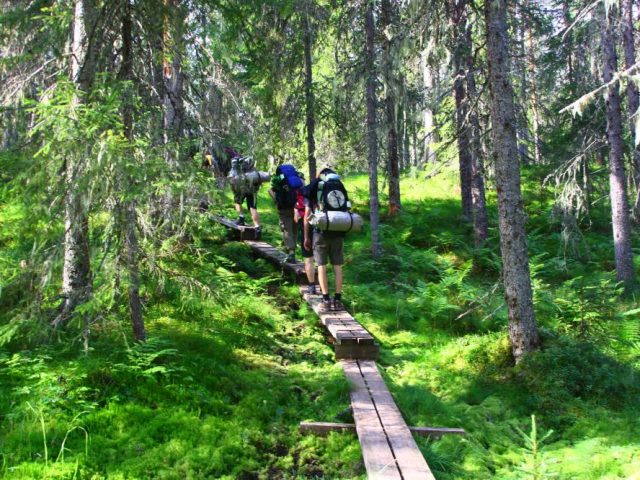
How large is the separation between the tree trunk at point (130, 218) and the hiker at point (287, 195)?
4.55 meters

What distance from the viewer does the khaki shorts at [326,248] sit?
26.9 feet

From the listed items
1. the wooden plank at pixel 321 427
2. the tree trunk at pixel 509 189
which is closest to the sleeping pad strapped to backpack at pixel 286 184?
the tree trunk at pixel 509 189

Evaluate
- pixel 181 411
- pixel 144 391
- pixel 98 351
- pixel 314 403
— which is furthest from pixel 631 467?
pixel 98 351

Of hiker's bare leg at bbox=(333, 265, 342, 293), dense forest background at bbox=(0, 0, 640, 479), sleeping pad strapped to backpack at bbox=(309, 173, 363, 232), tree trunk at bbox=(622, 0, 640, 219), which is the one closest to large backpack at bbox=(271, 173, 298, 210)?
dense forest background at bbox=(0, 0, 640, 479)

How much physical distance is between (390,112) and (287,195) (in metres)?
5.70

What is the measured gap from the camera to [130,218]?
5234 mm

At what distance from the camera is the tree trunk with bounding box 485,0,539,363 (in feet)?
22.1

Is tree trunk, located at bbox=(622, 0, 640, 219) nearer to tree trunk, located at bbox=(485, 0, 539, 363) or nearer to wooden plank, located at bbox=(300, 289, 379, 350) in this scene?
tree trunk, located at bbox=(485, 0, 539, 363)

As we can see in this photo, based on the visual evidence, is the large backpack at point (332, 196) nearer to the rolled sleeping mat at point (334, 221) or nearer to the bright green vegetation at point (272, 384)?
the rolled sleeping mat at point (334, 221)

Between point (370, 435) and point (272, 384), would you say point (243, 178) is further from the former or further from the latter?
point (370, 435)

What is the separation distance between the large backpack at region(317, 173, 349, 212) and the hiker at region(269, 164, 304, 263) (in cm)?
192

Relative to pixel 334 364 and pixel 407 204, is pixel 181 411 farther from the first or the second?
pixel 407 204

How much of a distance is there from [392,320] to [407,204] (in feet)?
31.0

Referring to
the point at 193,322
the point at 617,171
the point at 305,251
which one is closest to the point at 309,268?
the point at 305,251
